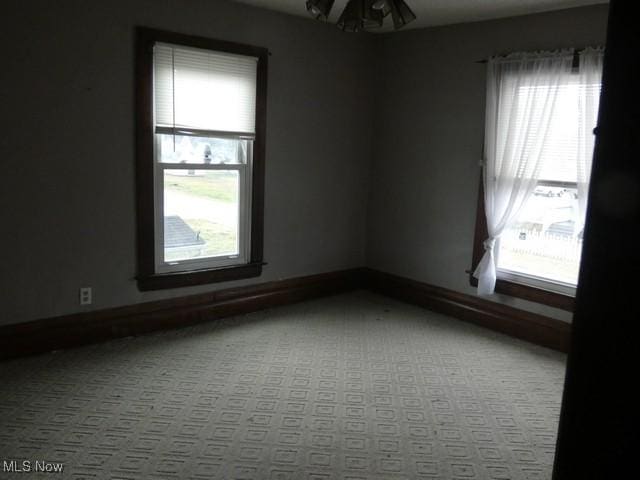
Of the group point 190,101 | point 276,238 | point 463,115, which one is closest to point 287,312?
point 276,238

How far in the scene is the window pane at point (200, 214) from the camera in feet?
13.1

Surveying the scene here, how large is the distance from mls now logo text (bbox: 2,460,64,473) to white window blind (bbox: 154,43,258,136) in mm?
2315

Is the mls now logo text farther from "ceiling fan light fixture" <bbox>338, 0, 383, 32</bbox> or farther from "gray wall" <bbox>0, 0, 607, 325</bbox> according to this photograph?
"ceiling fan light fixture" <bbox>338, 0, 383, 32</bbox>

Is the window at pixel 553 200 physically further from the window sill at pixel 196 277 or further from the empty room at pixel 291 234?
the window sill at pixel 196 277

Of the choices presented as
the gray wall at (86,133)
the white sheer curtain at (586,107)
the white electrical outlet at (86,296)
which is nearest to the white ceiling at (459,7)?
the gray wall at (86,133)

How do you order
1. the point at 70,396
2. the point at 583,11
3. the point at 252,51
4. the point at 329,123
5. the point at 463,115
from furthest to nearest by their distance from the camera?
the point at 329,123, the point at 463,115, the point at 252,51, the point at 583,11, the point at 70,396

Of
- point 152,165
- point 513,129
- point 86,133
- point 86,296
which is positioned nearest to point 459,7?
point 513,129

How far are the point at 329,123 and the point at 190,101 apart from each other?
4.75 feet

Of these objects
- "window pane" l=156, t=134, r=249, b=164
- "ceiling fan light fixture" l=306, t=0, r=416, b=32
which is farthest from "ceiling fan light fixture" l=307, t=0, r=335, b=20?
"window pane" l=156, t=134, r=249, b=164

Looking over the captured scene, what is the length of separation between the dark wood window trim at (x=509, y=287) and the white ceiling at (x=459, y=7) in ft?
4.37

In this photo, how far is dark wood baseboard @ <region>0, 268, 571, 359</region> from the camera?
350 centimetres

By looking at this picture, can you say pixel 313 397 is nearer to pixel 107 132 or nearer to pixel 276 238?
pixel 276 238

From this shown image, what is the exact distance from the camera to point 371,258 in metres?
5.40

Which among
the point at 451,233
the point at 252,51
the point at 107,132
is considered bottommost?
the point at 451,233
